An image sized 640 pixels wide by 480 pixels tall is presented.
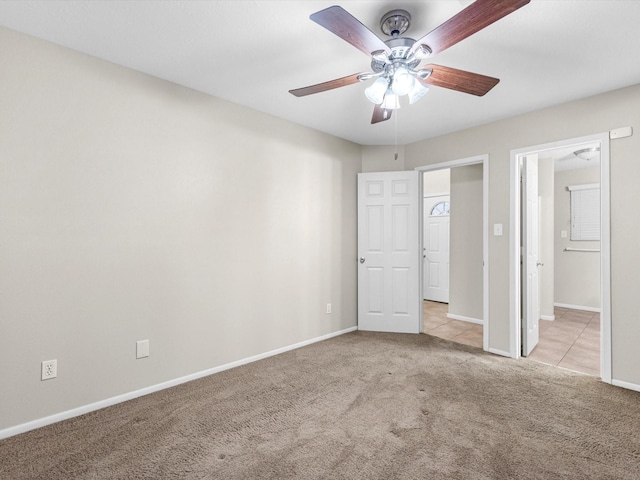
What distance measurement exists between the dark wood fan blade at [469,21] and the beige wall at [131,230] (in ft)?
6.30

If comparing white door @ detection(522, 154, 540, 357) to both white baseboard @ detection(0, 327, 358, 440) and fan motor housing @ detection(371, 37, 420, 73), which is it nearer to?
fan motor housing @ detection(371, 37, 420, 73)

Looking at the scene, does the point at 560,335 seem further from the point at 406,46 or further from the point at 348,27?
the point at 348,27

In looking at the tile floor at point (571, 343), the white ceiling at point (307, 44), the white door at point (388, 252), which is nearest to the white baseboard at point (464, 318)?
the tile floor at point (571, 343)

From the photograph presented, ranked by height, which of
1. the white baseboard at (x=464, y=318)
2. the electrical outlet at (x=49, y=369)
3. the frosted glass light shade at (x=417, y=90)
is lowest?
the white baseboard at (x=464, y=318)

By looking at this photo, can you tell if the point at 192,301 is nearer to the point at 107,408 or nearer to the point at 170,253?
the point at 170,253

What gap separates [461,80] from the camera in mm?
1891

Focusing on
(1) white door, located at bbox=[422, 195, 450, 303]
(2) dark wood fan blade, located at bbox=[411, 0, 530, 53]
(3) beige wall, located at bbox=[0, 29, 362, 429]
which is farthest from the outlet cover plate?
(1) white door, located at bbox=[422, 195, 450, 303]

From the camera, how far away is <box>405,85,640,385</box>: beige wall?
257cm

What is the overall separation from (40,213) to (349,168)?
309 centimetres

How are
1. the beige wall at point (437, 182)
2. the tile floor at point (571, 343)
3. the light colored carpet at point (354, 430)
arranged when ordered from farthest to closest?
1. the beige wall at point (437, 182)
2. the tile floor at point (571, 343)
3. the light colored carpet at point (354, 430)

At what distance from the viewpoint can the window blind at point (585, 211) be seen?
207 inches

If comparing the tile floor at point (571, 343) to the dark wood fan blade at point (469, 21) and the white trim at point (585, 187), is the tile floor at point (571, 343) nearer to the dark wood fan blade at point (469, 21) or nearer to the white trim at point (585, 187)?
the white trim at point (585, 187)

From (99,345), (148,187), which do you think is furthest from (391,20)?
(99,345)

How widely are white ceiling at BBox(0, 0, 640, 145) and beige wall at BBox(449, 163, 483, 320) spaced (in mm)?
1706
